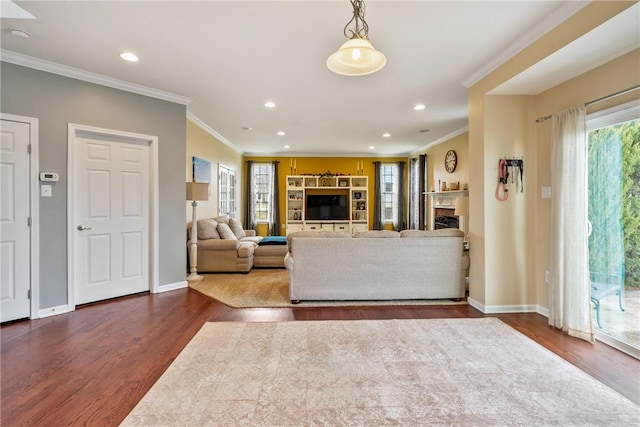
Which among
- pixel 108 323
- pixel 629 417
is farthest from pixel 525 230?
pixel 108 323

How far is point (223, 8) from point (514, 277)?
3.92m

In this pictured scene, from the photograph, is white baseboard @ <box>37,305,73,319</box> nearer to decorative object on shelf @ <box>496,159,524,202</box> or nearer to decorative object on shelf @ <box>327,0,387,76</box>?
decorative object on shelf @ <box>327,0,387,76</box>

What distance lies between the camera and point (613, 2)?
206cm

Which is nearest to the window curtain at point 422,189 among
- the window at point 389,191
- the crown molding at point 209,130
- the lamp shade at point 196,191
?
the window at point 389,191

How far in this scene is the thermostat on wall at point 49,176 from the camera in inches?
130

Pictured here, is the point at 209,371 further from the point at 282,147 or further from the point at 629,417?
the point at 282,147

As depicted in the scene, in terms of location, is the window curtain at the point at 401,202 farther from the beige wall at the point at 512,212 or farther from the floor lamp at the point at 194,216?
the floor lamp at the point at 194,216

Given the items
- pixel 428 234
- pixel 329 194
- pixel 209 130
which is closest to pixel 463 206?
pixel 428 234

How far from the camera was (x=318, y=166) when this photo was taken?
29.6 ft

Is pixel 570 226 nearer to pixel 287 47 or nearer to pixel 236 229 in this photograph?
pixel 287 47

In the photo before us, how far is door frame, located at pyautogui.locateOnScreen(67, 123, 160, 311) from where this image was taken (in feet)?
11.4

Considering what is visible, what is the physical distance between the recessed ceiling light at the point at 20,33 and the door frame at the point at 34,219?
83 cm

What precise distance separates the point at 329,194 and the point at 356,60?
22.9ft

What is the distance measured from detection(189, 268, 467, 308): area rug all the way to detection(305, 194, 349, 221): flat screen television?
344 centimetres
